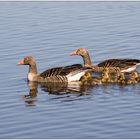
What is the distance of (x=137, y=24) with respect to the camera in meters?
33.9

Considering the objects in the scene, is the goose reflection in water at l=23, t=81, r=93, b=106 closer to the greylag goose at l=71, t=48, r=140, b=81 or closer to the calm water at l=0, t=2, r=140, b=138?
the calm water at l=0, t=2, r=140, b=138

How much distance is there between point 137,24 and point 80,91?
1270 cm

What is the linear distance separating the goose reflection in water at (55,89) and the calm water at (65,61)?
0.03 meters

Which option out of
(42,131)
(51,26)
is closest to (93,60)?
(51,26)

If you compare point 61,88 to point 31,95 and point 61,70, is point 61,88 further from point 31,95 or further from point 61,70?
point 31,95

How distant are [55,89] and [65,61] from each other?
3.86m

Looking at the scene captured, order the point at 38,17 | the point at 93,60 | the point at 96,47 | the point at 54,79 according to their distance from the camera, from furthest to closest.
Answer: the point at 38,17 < the point at 96,47 < the point at 93,60 < the point at 54,79

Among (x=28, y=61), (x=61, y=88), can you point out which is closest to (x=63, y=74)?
(x=61, y=88)

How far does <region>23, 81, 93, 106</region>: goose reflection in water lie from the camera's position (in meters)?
21.0

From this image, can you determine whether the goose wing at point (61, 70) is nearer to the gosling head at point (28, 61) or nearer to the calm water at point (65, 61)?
the calm water at point (65, 61)

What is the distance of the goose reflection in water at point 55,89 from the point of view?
2105 cm

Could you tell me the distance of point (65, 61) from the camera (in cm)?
2636

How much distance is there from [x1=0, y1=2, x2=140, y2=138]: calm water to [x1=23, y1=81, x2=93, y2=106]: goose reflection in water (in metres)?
0.03

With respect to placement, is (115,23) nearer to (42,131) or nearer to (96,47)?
(96,47)
